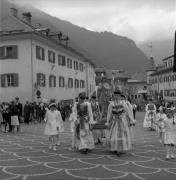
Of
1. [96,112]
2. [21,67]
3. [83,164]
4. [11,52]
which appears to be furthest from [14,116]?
[11,52]

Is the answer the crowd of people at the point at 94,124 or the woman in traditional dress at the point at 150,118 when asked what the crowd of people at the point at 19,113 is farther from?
the woman in traditional dress at the point at 150,118

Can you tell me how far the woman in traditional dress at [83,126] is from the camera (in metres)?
11.3

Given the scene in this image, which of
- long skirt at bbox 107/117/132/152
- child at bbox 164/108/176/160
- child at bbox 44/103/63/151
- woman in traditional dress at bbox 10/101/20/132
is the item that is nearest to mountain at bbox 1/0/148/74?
woman in traditional dress at bbox 10/101/20/132

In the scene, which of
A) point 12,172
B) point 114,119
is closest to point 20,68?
point 114,119

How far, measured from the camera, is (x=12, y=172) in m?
8.50

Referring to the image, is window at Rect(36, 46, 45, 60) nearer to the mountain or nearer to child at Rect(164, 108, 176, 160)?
child at Rect(164, 108, 176, 160)

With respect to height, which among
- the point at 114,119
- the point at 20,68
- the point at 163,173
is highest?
the point at 20,68

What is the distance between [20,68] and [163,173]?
81.3ft

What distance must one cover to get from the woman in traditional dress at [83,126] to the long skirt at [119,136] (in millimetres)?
668

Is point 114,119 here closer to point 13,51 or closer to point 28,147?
point 28,147

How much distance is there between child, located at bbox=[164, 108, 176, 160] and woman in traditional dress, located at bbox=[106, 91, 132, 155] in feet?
3.90

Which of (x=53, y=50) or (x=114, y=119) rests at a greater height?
(x=53, y=50)

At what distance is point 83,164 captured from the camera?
9.41 meters

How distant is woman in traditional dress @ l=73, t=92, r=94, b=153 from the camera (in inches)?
445
